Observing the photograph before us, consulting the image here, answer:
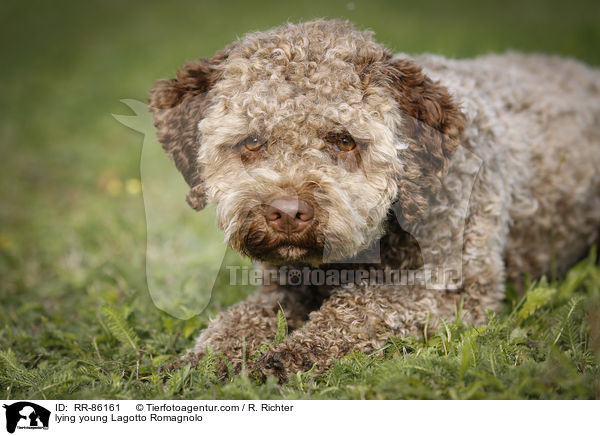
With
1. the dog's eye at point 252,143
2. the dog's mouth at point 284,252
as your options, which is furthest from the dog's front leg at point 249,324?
the dog's eye at point 252,143

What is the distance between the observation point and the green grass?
2785mm

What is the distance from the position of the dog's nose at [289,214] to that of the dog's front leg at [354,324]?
2.16 ft

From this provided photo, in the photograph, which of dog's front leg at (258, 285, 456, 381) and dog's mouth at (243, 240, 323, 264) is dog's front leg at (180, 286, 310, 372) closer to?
dog's front leg at (258, 285, 456, 381)

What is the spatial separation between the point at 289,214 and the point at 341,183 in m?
0.38

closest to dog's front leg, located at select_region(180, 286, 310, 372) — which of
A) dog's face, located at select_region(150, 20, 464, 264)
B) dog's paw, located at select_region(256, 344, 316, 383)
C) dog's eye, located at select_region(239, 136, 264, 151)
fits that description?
dog's paw, located at select_region(256, 344, 316, 383)

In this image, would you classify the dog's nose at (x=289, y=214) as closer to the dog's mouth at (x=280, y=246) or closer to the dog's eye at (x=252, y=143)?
the dog's mouth at (x=280, y=246)

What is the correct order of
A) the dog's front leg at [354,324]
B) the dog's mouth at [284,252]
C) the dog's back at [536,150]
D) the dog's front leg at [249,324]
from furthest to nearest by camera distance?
the dog's back at [536,150], the dog's front leg at [249,324], the dog's front leg at [354,324], the dog's mouth at [284,252]

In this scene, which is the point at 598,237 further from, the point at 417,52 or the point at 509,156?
the point at 417,52

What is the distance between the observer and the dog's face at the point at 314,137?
288 cm

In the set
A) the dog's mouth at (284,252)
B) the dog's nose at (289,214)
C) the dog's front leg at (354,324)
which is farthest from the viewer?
the dog's front leg at (354,324)

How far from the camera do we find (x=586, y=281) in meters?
4.25

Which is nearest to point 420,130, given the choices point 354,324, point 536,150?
point 354,324

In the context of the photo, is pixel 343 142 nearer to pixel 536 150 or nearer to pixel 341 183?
pixel 341 183

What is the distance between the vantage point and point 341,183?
9.74 feet
